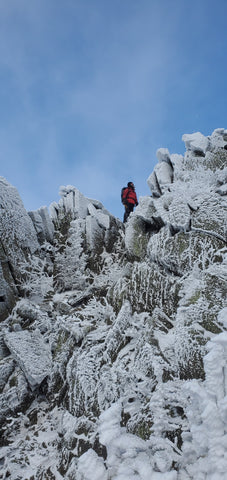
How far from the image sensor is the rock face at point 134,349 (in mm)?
3492

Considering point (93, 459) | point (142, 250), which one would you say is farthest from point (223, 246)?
point (93, 459)

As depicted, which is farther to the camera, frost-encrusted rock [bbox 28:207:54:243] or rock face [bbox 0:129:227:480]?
frost-encrusted rock [bbox 28:207:54:243]

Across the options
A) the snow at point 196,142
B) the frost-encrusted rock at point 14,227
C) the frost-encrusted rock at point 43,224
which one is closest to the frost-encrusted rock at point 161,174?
the snow at point 196,142

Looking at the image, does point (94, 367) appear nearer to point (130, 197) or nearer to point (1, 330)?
point (1, 330)

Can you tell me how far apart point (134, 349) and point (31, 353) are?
3660 mm

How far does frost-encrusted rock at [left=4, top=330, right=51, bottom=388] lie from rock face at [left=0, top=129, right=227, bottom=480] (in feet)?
0.11

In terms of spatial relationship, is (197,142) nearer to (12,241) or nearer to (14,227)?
(14,227)

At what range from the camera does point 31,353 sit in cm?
749

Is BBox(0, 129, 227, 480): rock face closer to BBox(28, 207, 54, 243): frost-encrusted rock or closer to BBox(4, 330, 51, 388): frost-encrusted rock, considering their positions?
BBox(4, 330, 51, 388): frost-encrusted rock

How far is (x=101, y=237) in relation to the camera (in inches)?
499

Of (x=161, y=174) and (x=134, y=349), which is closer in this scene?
(x=134, y=349)

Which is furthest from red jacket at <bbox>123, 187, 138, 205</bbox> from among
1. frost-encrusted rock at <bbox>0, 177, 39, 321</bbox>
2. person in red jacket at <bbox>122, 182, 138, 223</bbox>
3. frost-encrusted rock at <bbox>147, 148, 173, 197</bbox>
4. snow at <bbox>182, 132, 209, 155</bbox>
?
frost-encrusted rock at <bbox>0, 177, 39, 321</bbox>

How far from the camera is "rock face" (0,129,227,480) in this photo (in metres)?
3.49

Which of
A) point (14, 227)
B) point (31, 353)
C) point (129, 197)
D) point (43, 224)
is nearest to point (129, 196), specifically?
point (129, 197)
